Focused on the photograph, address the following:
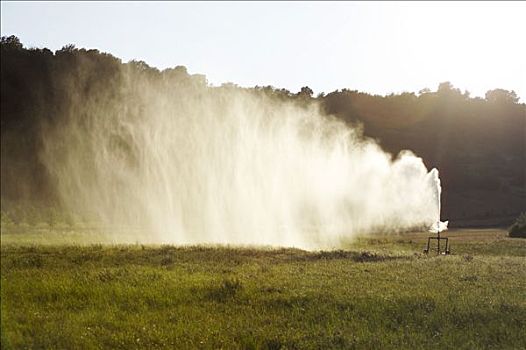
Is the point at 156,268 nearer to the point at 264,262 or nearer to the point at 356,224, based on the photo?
the point at 264,262

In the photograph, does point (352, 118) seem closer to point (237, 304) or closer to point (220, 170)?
point (220, 170)

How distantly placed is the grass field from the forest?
6.83ft

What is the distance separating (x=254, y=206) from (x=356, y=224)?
65.5 ft

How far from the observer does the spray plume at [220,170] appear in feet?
77.0

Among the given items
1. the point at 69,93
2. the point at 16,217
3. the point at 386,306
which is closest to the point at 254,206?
the point at 69,93

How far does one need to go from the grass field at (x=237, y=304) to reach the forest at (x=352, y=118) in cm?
208

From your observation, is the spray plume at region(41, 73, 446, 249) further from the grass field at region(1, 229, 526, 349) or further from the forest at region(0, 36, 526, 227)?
the grass field at region(1, 229, 526, 349)

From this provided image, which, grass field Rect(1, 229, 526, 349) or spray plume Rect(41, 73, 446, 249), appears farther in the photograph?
spray plume Rect(41, 73, 446, 249)

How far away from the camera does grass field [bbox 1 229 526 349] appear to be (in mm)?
11641

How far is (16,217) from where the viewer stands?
11.2 meters

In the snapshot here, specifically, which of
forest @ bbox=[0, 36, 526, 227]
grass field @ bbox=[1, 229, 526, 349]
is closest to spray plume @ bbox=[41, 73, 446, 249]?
forest @ bbox=[0, 36, 526, 227]

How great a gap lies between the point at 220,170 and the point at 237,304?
20.5 meters

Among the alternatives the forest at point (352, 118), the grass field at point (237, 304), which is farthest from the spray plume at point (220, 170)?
the grass field at point (237, 304)

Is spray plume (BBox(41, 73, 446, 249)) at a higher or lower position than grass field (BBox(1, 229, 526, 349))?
higher
